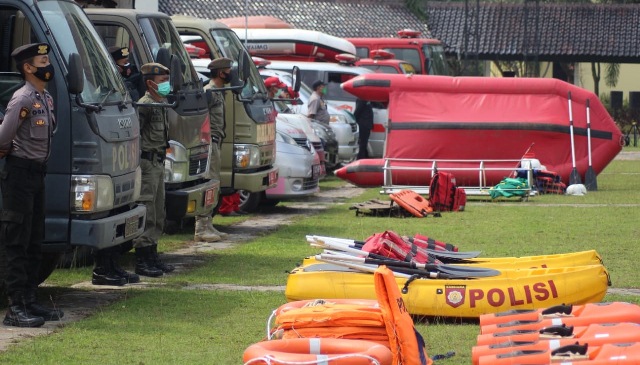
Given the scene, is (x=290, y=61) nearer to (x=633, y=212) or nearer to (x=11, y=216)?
(x=633, y=212)

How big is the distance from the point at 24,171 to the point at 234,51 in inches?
310

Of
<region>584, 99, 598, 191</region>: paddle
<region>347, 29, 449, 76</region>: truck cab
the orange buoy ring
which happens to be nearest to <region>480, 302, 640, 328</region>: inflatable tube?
the orange buoy ring

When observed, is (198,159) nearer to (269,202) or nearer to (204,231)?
(204,231)

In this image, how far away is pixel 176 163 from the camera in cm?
1351

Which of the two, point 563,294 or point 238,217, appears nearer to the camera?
point 563,294

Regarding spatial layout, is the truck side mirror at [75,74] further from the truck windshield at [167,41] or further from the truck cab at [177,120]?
the truck windshield at [167,41]

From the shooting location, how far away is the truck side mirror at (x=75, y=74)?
10.1 metres

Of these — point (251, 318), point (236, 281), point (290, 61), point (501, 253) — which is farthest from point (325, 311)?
point (290, 61)

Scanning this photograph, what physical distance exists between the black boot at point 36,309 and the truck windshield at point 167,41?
4.05 metres

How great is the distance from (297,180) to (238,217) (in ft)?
4.27

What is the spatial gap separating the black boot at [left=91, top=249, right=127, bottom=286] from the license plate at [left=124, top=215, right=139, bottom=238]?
0.74 metres

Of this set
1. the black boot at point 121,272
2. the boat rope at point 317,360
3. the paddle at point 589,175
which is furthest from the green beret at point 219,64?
the paddle at point 589,175

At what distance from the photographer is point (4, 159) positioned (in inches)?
391

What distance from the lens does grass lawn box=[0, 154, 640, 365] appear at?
29.7 feet
